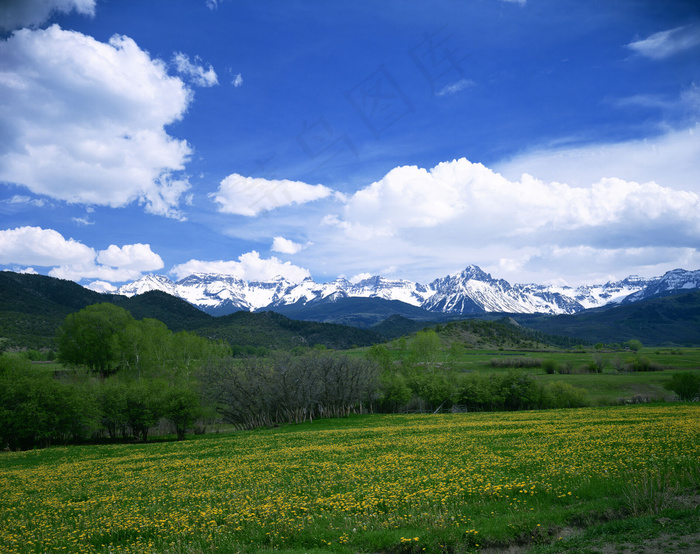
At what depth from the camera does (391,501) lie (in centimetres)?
1468

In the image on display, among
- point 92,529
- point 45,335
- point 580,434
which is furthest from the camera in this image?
point 45,335

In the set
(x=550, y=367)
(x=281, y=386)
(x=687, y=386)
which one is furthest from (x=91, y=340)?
(x=550, y=367)

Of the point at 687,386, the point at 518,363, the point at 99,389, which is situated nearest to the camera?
the point at 99,389

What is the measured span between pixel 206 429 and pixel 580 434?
67.7 metres

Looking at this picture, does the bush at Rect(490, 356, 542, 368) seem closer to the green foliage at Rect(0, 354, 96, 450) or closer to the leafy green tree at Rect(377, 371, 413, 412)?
the leafy green tree at Rect(377, 371, 413, 412)

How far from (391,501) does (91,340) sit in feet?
250

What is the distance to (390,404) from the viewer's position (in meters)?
84.1

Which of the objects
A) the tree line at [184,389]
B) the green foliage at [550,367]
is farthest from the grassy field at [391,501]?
the green foliage at [550,367]

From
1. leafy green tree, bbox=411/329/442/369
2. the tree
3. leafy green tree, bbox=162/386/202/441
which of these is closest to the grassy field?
leafy green tree, bbox=162/386/202/441

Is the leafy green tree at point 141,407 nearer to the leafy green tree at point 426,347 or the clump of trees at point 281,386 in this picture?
the clump of trees at point 281,386

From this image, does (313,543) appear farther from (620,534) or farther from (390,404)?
(390,404)

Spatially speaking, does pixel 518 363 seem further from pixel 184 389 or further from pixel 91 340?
pixel 91 340

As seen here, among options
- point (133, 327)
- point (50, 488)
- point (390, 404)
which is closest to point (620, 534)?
point (50, 488)

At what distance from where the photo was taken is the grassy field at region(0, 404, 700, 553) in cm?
1188
